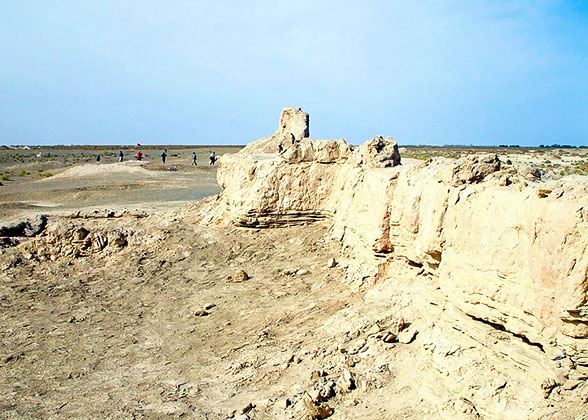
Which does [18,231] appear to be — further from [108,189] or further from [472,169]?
[108,189]

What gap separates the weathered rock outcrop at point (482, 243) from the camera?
473cm

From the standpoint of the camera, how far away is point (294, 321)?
876 centimetres

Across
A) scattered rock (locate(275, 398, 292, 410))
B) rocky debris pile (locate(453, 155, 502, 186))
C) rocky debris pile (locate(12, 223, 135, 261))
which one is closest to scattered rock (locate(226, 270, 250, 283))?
rocky debris pile (locate(12, 223, 135, 261))

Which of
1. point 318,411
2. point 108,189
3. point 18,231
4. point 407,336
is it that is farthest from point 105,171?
point 318,411

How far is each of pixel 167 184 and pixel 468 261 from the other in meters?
27.0

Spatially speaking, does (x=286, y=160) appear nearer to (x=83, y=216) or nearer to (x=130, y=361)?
(x=130, y=361)

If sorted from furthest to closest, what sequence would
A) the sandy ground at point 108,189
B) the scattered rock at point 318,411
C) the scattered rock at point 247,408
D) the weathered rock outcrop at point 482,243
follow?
1. the sandy ground at point 108,189
2. the scattered rock at point 247,408
3. the scattered rock at point 318,411
4. the weathered rock outcrop at point 482,243

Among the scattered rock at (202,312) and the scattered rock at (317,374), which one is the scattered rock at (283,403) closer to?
the scattered rock at (317,374)

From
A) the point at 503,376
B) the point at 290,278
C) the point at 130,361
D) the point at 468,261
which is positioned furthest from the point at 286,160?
the point at 503,376

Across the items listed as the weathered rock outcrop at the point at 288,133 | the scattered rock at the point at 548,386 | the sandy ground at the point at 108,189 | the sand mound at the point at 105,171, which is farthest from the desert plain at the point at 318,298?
A: the sand mound at the point at 105,171

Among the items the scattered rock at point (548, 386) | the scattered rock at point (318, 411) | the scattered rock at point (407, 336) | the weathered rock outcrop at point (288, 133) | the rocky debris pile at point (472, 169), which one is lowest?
the scattered rock at point (318, 411)

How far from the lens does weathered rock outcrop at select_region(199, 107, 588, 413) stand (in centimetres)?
473

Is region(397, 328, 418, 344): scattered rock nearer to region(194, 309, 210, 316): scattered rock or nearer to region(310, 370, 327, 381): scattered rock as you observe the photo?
region(310, 370, 327, 381): scattered rock

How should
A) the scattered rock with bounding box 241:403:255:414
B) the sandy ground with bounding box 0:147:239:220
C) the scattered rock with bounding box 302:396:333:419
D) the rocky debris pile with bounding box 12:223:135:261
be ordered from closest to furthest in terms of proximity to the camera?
the scattered rock with bounding box 302:396:333:419
the scattered rock with bounding box 241:403:255:414
the rocky debris pile with bounding box 12:223:135:261
the sandy ground with bounding box 0:147:239:220
